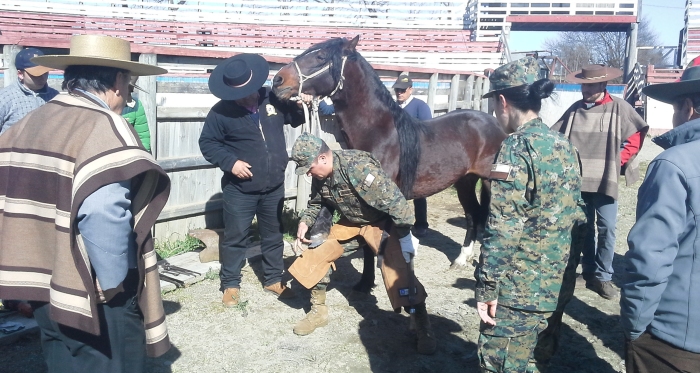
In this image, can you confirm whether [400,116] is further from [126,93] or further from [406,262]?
[126,93]

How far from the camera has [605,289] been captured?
523 centimetres

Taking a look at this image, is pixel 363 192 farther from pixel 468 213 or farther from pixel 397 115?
pixel 468 213

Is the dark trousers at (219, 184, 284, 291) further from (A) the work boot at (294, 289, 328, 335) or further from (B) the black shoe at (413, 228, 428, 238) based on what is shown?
(B) the black shoe at (413, 228, 428, 238)

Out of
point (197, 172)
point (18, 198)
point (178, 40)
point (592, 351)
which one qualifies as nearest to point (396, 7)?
point (178, 40)

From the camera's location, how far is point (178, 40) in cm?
2183

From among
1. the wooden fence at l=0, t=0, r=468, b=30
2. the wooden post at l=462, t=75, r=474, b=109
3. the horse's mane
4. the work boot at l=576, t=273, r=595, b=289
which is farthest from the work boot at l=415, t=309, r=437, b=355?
the wooden fence at l=0, t=0, r=468, b=30

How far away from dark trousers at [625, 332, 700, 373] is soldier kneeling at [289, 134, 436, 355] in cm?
174

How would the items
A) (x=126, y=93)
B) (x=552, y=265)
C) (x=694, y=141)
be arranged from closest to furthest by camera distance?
(x=694, y=141), (x=126, y=93), (x=552, y=265)

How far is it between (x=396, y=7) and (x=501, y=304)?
77.6 ft

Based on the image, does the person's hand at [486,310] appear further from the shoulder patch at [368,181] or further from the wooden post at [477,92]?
the wooden post at [477,92]

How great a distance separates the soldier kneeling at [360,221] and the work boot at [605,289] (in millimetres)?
2032

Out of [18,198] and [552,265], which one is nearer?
[18,198]

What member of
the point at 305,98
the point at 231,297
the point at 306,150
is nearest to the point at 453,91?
the point at 305,98

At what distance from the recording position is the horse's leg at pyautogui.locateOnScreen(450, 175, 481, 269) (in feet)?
20.0
